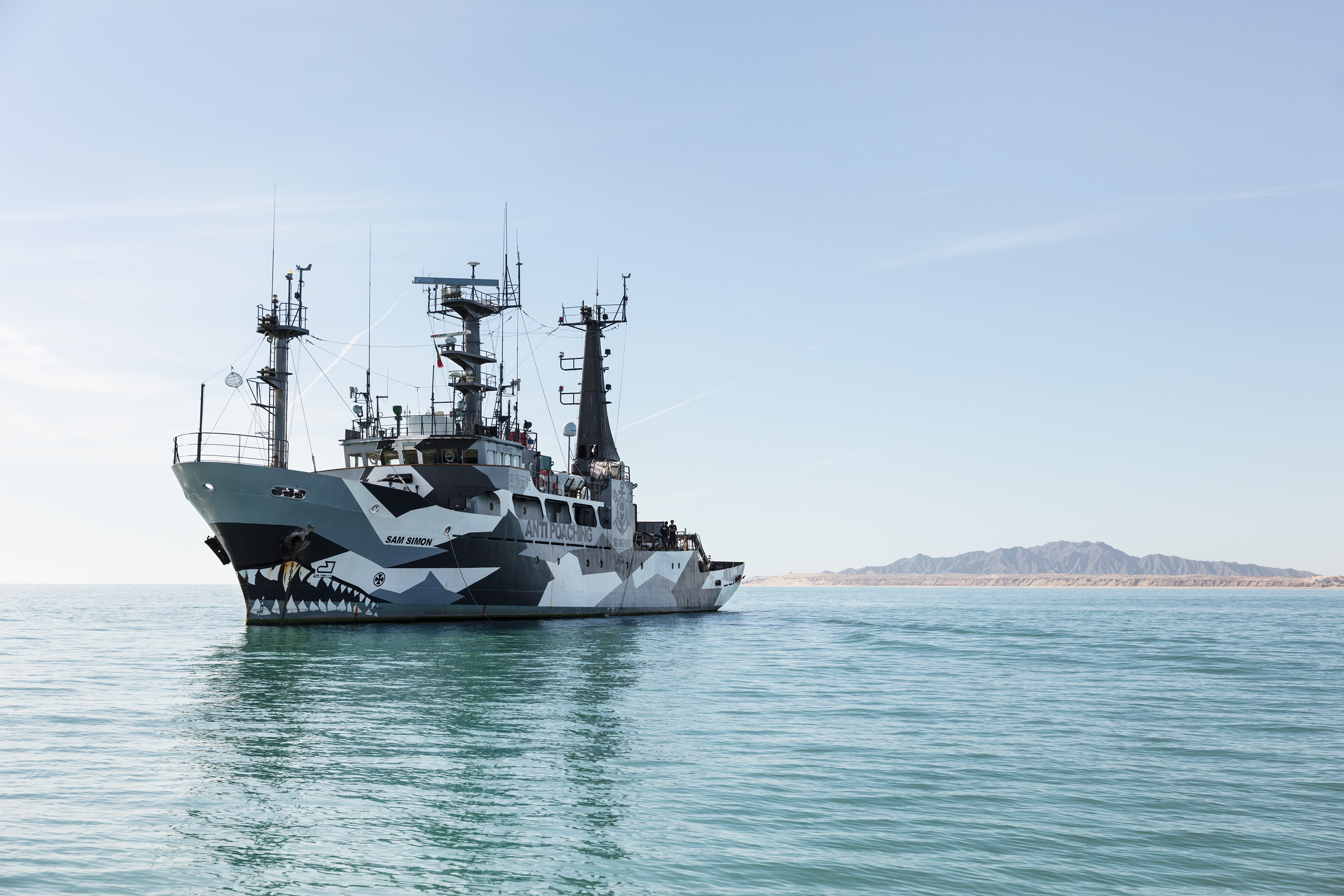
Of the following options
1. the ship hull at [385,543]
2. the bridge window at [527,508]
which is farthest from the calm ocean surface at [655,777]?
the bridge window at [527,508]

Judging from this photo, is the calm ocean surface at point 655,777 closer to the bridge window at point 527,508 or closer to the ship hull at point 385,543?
the ship hull at point 385,543

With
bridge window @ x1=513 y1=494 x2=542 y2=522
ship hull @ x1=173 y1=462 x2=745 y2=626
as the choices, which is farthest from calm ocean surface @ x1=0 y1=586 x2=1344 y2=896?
bridge window @ x1=513 y1=494 x2=542 y2=522

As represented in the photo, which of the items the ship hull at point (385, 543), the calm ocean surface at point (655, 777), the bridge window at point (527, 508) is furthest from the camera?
the bridge window at point (527, 508)

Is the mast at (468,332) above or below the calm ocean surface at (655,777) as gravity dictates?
above

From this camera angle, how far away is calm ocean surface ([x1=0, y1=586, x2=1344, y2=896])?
9.48 m

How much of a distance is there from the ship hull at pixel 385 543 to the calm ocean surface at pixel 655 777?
7680 millimetres

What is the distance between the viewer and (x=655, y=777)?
13.4 metres

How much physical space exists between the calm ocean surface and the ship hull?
7.68 m

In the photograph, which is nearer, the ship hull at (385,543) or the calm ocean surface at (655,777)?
the calm ocean surface at (655,777)

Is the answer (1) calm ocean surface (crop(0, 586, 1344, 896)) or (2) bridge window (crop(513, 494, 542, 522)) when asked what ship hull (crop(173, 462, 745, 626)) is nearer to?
(2) bridge window (crop(513, 494, 542, 522))

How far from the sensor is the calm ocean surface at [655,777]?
9484mm

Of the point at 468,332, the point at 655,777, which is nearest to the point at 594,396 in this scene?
the point at 468,332

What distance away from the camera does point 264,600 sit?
38.2 metres

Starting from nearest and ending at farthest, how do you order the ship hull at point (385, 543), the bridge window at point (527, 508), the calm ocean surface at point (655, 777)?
the calm ocean surface at point (655, 777) → the ship hull at point (385, 543) → the bridge window at point (527, 508)
